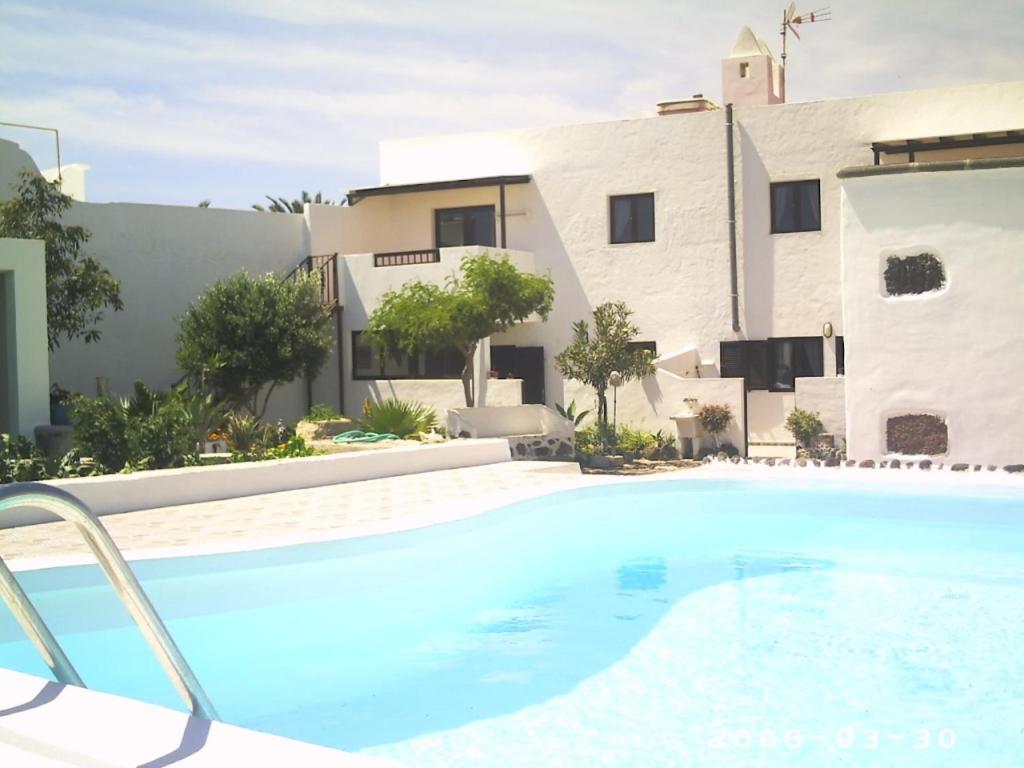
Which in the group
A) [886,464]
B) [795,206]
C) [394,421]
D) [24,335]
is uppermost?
[795,206]

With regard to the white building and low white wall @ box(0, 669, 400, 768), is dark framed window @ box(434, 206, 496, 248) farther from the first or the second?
low white wall @ box(0, 669, 400, 768)

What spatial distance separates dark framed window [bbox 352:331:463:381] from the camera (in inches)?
961

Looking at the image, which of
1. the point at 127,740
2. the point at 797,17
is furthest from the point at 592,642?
the point at 797,17

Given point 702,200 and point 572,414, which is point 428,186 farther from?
point 572,414

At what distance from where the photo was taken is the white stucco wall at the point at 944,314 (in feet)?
56.5

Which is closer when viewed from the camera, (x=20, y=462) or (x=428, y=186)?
(x=20, y=462)

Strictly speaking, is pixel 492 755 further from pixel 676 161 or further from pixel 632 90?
pixel 632 90

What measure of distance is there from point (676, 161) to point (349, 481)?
12879mm

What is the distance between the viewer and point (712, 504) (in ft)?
48.8

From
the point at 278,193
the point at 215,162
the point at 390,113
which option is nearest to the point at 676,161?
the point at 390,113

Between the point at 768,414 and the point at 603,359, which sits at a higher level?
the point at 603,359

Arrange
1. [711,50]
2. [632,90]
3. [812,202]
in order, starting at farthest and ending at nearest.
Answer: [632,90]
[711,50]
[812,202]

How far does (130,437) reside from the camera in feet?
45.8

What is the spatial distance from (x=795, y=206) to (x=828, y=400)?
5585 millimetres
